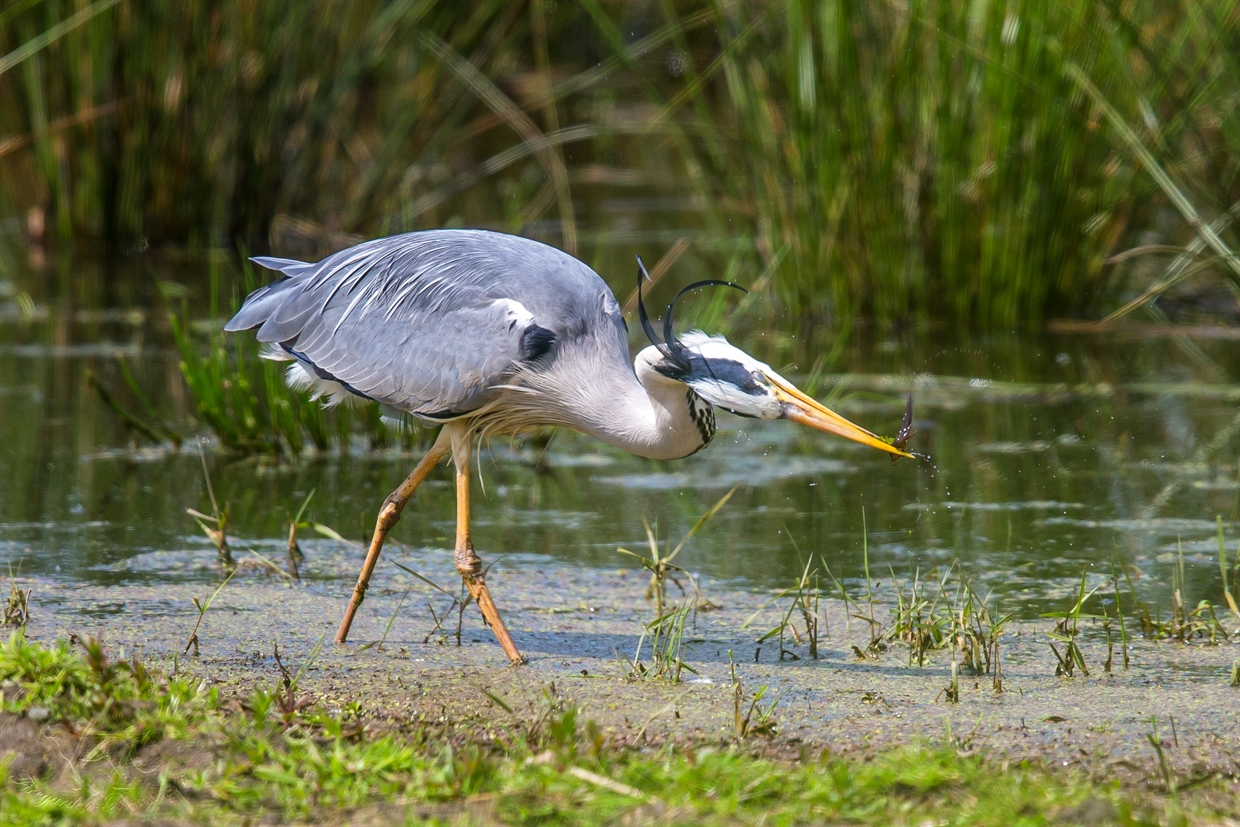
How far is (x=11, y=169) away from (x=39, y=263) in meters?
1.07

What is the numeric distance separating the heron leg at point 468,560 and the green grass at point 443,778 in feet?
2.65

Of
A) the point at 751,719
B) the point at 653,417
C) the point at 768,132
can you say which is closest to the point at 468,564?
the point at 653,417

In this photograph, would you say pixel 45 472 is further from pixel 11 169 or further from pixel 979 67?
pixel 11 169

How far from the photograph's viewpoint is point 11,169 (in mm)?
10477

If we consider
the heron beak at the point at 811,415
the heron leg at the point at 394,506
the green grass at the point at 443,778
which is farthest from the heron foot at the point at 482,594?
the heron beak at the point at 811,415

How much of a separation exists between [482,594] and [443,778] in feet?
4.26

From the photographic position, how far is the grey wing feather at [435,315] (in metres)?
4.37

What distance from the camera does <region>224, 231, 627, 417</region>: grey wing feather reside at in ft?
14.3

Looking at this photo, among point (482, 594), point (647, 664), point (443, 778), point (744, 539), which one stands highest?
point (744, 539)

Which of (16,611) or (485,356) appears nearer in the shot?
(16,611)

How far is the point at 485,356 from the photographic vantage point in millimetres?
4355

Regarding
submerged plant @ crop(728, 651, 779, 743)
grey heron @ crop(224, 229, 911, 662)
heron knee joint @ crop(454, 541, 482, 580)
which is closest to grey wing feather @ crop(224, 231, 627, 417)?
grey heron @ crop(224, 229, 911, 662)

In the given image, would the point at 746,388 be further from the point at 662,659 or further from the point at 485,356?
the point at 485,356

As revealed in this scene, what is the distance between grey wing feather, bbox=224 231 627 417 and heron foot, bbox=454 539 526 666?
0.43 meters
